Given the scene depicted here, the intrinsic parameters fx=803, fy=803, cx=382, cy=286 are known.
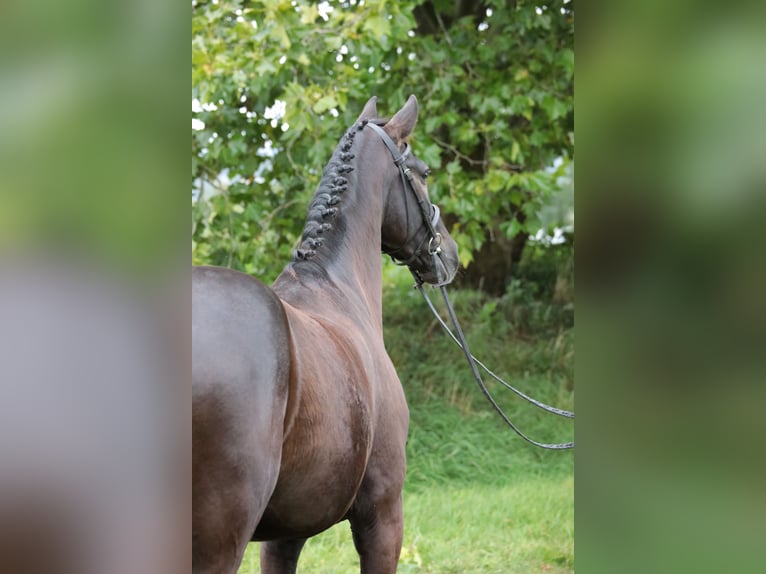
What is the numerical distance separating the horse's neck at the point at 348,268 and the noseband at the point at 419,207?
148 millimetres

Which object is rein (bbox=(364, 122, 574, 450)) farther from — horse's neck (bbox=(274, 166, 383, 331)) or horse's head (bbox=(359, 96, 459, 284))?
horse's neck (bbox=(274, 166, 383, 331))

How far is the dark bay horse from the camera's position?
1811mm

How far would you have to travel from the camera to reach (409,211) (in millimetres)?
3344

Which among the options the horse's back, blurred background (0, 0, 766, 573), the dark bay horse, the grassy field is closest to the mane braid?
the dark bay horse

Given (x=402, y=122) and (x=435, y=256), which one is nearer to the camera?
(x=402, y=122)

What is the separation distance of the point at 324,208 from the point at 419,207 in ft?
1.86

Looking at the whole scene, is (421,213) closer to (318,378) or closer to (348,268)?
(348,268)

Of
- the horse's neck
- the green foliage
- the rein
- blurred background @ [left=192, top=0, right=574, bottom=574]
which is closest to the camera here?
the horse's neck
